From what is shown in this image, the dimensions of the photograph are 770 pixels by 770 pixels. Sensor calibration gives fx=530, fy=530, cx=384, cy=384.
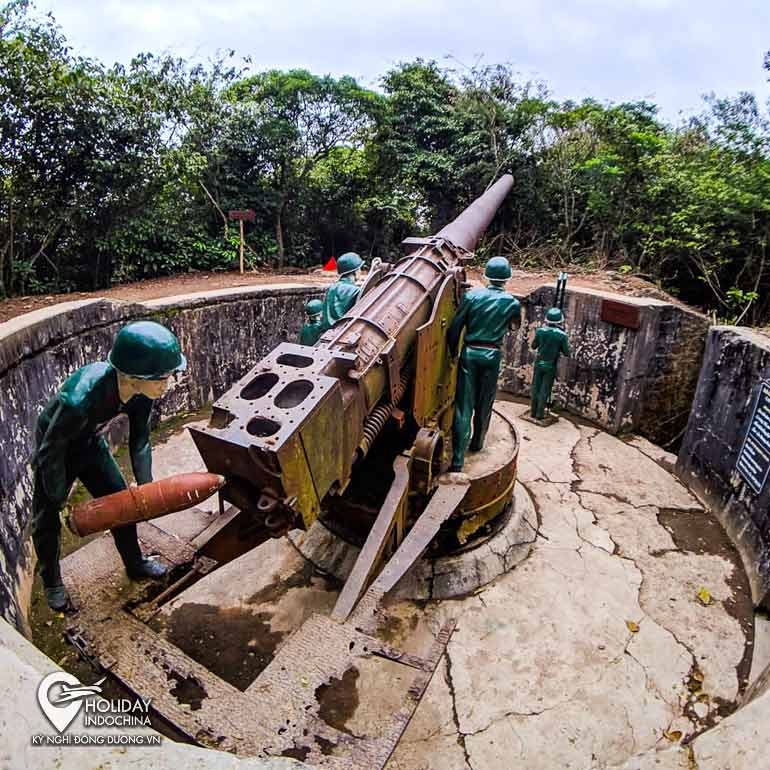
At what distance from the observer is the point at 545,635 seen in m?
3.39

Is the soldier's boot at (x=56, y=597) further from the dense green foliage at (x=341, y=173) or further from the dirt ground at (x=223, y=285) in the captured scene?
the dense green foliage at (x=341, y=173)

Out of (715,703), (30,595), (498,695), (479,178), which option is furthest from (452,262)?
(479,178)

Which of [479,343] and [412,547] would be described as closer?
[412,547]

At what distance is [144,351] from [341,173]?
37.1ft

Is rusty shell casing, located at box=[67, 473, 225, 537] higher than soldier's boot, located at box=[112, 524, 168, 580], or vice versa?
rusty shell casing, located at box=[67, 473, 225, 537]

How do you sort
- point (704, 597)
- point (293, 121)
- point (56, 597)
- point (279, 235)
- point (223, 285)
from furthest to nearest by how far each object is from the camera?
point (279, 235) → point (293, 121) → point (223, 285) → point (704, 597) → point (56, 597)

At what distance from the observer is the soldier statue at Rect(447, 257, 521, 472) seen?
3740mm

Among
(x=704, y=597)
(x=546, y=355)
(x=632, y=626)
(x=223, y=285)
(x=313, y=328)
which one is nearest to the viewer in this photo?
(x=632, y=626)

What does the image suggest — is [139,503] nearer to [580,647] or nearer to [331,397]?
[331,397]

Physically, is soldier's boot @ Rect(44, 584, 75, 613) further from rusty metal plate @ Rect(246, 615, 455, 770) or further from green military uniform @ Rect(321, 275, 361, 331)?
green military uniform @ Rect(321, 275, 361, 331)

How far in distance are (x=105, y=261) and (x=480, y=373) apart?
828 cm

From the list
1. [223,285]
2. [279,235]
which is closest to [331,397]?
[223,285]

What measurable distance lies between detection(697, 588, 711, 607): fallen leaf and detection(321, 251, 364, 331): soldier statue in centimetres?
337

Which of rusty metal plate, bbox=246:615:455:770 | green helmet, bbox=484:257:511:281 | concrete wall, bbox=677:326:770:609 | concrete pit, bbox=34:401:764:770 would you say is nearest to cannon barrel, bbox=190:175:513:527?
green helmet, bbox=484:257:511:281
